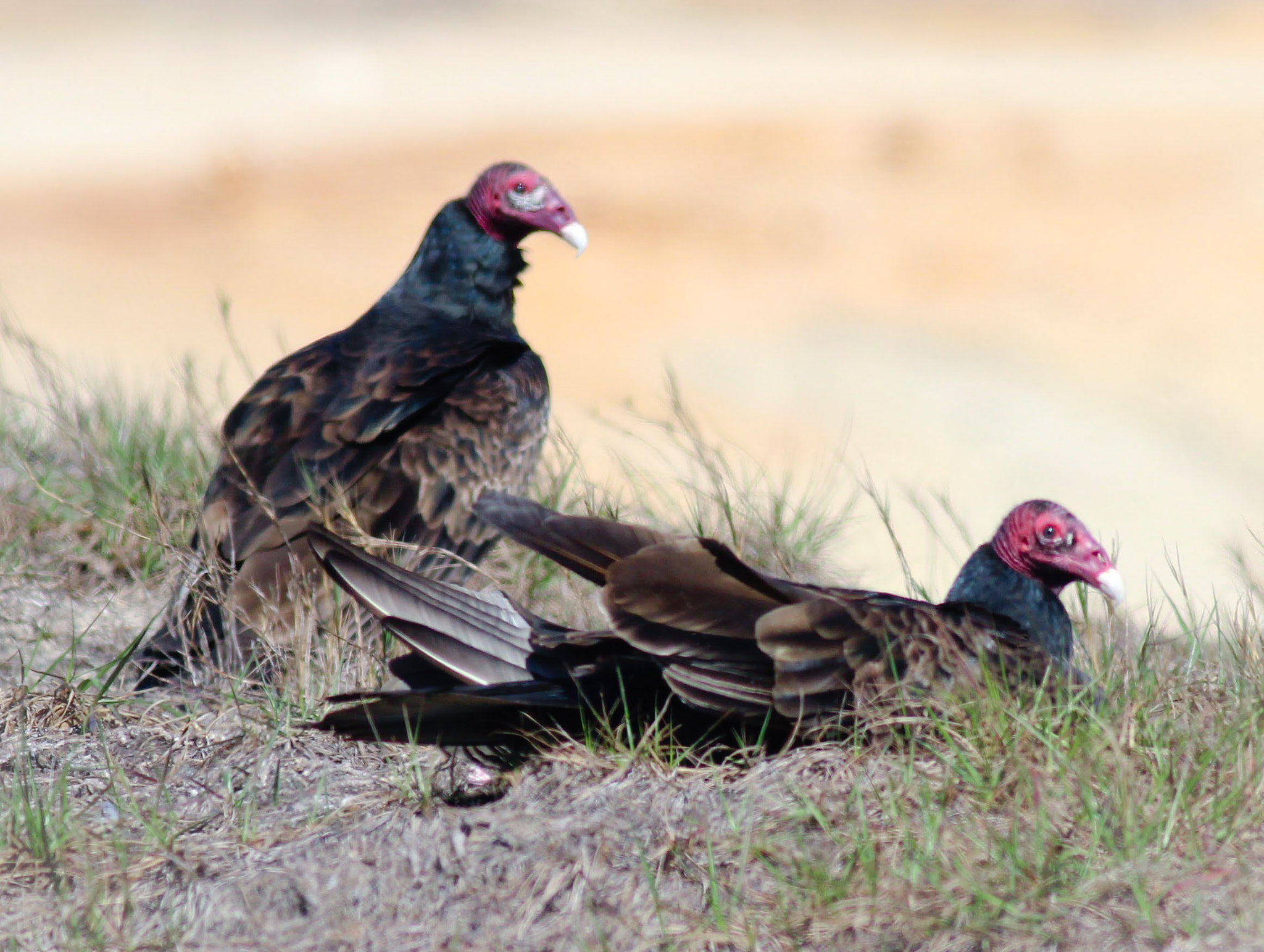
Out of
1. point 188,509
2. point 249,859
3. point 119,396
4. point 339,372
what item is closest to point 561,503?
point 339,372

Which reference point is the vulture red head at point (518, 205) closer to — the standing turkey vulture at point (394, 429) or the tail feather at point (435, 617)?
the standing turkey vulture at point (394, 429)

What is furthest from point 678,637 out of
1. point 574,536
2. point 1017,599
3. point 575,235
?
point 575,235

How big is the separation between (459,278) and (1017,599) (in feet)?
6.48

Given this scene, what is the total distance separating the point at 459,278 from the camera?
4.10 metres

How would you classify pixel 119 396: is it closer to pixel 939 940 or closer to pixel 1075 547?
pixel 1075 547

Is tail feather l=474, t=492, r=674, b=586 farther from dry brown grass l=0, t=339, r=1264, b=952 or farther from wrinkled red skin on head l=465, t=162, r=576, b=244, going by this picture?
wrinkled red skin on head l=465, t=162, r=576, b=244

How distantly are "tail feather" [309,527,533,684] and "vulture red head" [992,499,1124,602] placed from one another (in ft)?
3.04

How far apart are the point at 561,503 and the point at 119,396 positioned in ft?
5.20

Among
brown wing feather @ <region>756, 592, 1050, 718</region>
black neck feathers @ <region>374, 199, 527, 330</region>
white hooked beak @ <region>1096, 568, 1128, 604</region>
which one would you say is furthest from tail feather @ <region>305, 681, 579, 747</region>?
black neck feathers @ <region>374, 199, 527, 330</region>

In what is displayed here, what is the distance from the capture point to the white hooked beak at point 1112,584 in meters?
2.73

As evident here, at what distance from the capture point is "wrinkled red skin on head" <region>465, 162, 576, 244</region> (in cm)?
407

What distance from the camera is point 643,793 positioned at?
233 cm

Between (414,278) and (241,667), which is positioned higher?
(414,278)

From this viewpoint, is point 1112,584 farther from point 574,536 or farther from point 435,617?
point 435,617
